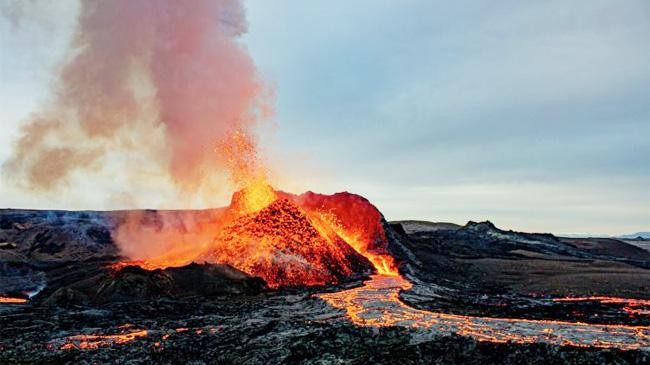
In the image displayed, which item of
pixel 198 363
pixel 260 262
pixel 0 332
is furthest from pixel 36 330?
pixel 260 262

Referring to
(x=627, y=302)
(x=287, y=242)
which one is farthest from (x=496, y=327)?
(x=287, y=242)

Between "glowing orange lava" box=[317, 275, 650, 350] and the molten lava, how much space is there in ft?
40.0

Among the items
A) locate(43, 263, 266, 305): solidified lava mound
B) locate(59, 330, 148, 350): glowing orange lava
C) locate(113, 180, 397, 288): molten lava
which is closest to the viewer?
locate(59, 330, 148, 350): glowing orange lava

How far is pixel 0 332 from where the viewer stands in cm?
2256

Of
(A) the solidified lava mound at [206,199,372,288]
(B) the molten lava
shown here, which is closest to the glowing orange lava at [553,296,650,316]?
(B) the molten lava

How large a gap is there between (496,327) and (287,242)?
25.2m

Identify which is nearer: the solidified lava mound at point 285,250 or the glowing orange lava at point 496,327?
the glowing orange lava at point 496,327

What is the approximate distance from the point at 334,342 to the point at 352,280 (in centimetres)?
2128

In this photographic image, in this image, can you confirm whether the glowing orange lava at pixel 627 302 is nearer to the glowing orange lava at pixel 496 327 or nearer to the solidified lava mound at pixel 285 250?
the glowing orange lava at pixel 496 327

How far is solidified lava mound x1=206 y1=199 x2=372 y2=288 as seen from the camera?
40.5 m

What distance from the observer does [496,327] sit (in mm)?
20766

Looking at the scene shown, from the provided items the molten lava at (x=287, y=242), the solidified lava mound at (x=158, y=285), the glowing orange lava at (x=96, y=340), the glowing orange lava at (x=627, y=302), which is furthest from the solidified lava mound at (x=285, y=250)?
the glowing orange lava at (x=96, y=340)

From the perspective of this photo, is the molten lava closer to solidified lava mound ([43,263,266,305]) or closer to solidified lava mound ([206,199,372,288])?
solidified lava mound ([206,199,372,288])

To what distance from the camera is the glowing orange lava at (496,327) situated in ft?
58.1
